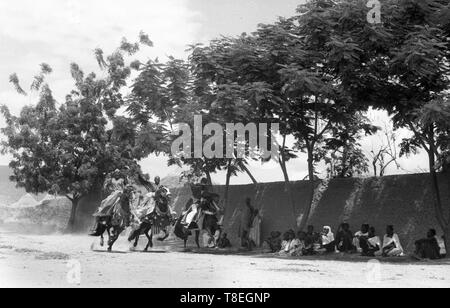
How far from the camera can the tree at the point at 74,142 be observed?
3138 cm

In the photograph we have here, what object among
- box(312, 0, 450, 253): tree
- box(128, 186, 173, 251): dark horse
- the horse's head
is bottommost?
box(128, 186, 173, 251): dark horse

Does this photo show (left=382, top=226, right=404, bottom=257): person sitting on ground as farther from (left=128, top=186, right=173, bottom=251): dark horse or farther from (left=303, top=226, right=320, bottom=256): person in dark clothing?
(left=128, top=186, right=173, bottom=251): dark horse

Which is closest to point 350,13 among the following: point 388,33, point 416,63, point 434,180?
point 388,33

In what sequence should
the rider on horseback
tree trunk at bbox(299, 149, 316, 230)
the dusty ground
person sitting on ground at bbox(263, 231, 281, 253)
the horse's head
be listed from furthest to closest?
tree trunk at bbox(299, 149, 316, 230)
person sitting on ground at bbox(263, 231, 281, 253)
the horse's head
the rider on horseback
the dusty ground

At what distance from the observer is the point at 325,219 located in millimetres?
18859

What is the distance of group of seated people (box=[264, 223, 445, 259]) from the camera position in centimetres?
1497

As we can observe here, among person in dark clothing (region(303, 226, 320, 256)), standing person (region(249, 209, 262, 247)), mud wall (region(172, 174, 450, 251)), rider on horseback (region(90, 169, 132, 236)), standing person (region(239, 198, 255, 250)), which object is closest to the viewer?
mud wall (region(172, 174, 450, 251))

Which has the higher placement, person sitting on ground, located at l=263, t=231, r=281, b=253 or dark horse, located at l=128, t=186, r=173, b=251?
dark horse, located at l=128, t=186, r=173, b=251

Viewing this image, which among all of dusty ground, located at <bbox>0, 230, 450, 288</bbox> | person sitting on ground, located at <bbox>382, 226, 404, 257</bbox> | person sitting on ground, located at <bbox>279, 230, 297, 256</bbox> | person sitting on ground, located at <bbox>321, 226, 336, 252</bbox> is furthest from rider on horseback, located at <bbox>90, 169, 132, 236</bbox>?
person sitting on ground, located at <bbox>382, 226, 404, 257</bbox>

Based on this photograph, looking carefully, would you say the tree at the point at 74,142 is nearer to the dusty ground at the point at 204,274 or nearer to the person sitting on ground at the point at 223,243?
the person sitting on ground at the point at 223,243

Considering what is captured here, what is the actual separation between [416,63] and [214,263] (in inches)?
252

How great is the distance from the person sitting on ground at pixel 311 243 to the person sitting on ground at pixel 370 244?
4.74 ft

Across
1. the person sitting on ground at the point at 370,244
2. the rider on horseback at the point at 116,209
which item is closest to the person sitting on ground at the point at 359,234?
the person sitting on ground at the point at 370,244

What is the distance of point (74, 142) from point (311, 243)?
1789 centimetres
